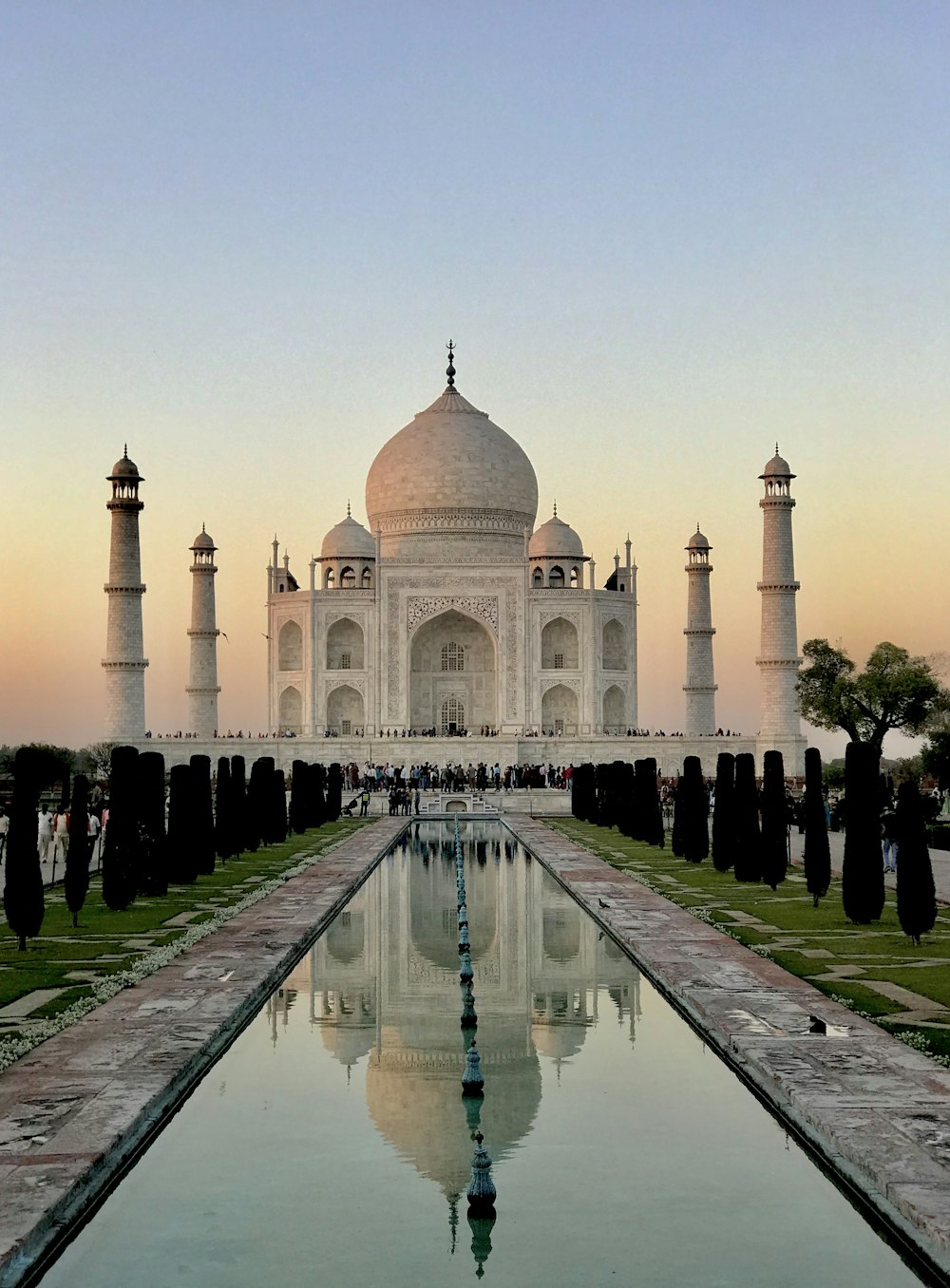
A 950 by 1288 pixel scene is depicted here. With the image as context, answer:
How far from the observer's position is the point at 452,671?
4219cm

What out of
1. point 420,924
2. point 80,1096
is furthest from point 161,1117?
point 420,924

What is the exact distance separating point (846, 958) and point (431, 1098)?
4.22 meters

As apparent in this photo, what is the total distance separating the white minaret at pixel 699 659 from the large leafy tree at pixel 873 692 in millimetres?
2552

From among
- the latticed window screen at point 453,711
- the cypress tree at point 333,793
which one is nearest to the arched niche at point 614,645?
the latticed window screen at point 453,711

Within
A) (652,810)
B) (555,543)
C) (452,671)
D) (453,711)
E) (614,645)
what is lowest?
(652,810)

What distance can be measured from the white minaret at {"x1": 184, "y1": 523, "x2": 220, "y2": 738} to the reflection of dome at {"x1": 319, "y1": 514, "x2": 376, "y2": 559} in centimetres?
377

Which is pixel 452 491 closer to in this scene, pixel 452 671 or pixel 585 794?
pixel 452 671

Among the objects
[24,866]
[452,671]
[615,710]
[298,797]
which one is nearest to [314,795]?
[298,797]

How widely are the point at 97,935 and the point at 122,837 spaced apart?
193cm

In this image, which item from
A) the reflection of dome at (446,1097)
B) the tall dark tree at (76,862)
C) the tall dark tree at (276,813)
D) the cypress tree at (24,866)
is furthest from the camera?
the tall dark tree at (276,813)

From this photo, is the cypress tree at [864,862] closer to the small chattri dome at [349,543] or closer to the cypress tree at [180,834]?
the cypress tree at [180,834]

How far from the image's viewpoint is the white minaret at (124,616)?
3650 centimetres

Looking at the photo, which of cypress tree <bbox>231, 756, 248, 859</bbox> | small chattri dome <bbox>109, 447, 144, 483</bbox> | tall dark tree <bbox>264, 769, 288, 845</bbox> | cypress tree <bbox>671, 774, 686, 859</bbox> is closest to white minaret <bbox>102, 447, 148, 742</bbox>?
small chattri dome <bbox>109, 447, 144, 483</bbox>

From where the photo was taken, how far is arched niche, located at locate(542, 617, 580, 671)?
4134 cm
